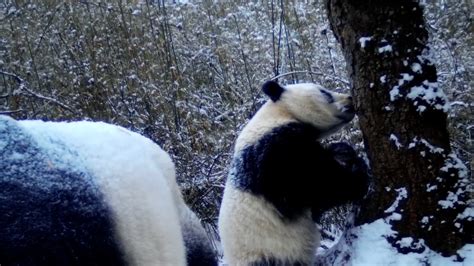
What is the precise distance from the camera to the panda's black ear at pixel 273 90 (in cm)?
325

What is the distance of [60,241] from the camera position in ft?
4.18

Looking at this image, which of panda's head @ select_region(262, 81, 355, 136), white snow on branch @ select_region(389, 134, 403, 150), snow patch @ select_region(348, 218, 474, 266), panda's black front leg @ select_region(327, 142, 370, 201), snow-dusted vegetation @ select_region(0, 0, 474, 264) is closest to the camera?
snow patch @ select_region(348, 218, 474, 266)

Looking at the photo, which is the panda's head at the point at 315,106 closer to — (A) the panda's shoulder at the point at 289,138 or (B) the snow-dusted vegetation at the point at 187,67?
(A) the panda's shoulder at the point at 289,138

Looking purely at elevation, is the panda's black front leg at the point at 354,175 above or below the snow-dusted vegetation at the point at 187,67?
below

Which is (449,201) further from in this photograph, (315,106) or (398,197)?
(315,106)

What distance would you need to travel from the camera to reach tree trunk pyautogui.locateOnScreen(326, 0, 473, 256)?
2600mm

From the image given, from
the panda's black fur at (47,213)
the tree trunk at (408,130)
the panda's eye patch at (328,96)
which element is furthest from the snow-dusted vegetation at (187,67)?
the panda's black fur at (47,213)

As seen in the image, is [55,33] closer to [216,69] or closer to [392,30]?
[216,69]

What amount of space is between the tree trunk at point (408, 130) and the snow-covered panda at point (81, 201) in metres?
1.46

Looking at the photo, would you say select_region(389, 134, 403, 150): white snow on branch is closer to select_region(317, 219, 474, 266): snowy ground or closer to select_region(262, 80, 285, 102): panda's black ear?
select_region(317, 219, 474, 266): snowy ground

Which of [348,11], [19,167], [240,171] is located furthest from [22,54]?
[19,167]

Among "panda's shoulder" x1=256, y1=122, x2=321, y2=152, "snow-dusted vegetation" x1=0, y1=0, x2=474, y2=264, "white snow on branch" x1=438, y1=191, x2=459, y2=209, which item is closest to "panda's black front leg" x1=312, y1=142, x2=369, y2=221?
"panda's shoulder" x1=256, y1=122, x2=321, y2=152

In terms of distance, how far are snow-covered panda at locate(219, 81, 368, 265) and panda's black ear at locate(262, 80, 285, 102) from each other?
163mm

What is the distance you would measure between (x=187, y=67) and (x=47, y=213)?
447cm
